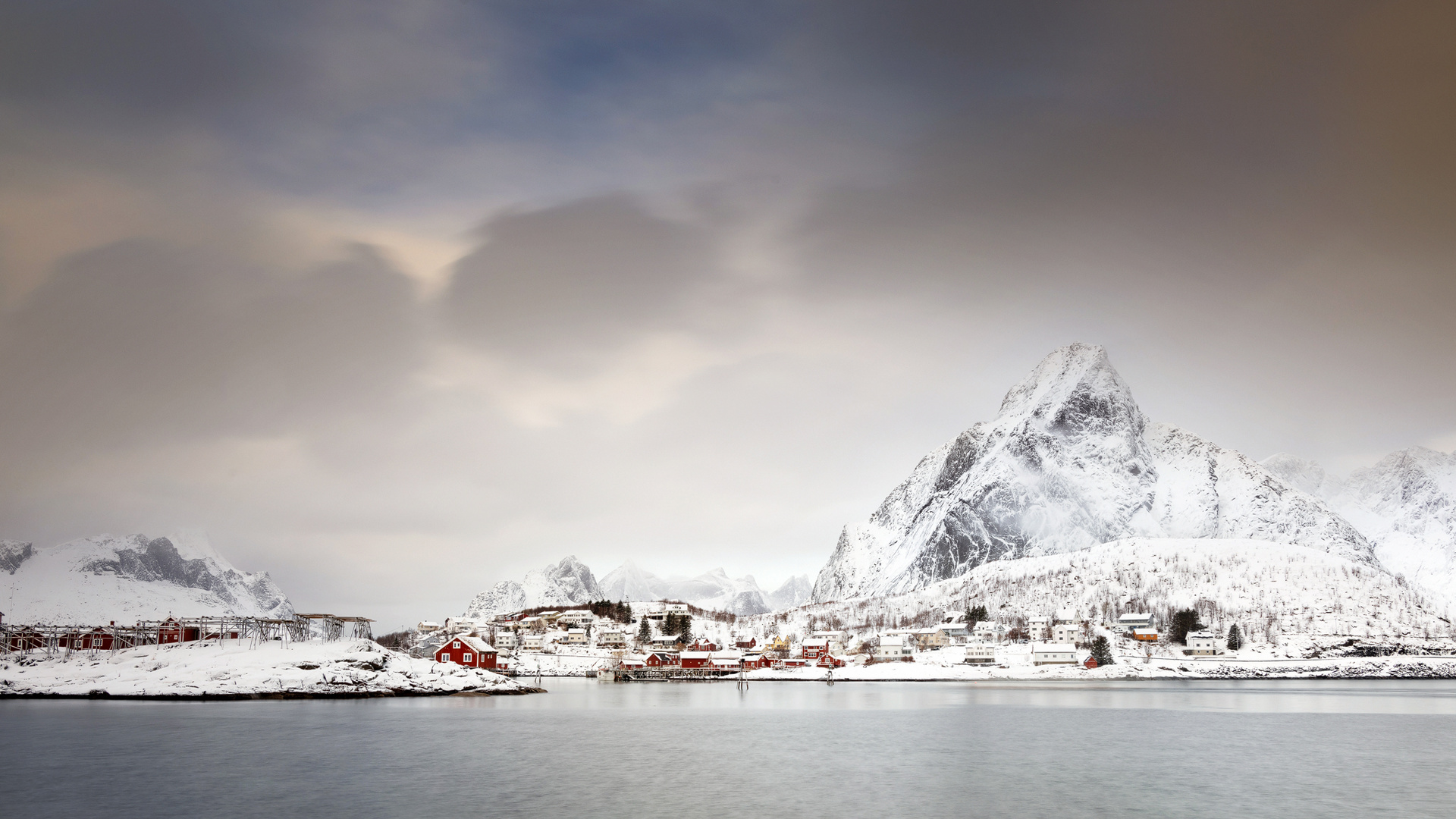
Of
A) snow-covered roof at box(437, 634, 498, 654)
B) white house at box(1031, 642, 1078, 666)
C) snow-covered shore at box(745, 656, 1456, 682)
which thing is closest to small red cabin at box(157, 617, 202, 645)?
snow-covered roof at box(437, 634, 498, 654)

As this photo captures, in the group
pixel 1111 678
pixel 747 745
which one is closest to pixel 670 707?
pixel 747 745

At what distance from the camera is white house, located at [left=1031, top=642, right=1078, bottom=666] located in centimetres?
15850

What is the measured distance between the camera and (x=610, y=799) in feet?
113

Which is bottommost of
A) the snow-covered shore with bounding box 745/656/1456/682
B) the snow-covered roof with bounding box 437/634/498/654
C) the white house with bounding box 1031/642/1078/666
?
the snow-covered shore with bounding box 745/656/1456/682

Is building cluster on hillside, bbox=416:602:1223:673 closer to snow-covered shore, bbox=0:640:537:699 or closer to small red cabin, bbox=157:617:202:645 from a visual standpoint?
small red cabin, bbox=157:617:202:645

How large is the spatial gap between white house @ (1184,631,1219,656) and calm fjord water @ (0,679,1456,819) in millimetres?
90874

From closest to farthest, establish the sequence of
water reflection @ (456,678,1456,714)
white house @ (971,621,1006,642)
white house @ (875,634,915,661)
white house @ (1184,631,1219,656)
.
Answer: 1. water reflection @ (456,678,1456,714)
2. white house @ (1184,631,1219,656)
3. white house @ (875,634,915,661)
4. white house @ (971,621,1006,642)

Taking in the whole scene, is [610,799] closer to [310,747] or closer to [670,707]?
[310,747]

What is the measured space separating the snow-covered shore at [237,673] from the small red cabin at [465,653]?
82.7 ft

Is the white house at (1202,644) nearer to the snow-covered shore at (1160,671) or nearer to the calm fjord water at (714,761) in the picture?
the snow-covered shore at (1160,671)

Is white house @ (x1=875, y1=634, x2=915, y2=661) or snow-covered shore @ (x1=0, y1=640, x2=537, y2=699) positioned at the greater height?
snow-covered shore @ (x1=0, y1=640, x2=537, y2=699)

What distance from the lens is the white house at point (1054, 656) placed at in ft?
520

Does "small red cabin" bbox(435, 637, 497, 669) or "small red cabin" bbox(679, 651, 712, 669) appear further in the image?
"small red cabin" bbox(679, 651, 712, 669)

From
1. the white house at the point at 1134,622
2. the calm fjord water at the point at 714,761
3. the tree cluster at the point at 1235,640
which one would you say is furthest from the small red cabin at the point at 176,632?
the tree cluster at the point at 1235,640
